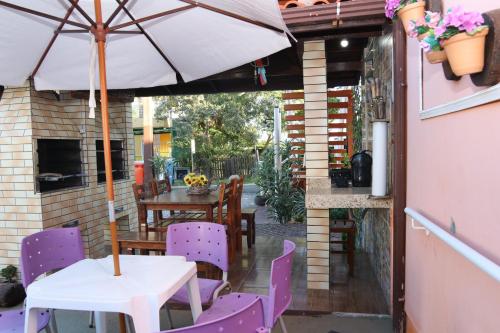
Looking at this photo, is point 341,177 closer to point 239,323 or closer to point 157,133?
point 239,323

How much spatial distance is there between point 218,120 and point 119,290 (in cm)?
1359

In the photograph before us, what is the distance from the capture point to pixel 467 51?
1318 millimetres

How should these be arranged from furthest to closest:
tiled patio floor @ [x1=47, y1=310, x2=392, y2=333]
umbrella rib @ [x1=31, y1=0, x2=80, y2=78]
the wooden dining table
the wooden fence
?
the wooden fence → the wooden dining table → tiled patio floor @ [x1=47, y1=310, x2=392, y2=333] → umbrella rib @ [x1=31, y1=0, x2=80, y2=78]

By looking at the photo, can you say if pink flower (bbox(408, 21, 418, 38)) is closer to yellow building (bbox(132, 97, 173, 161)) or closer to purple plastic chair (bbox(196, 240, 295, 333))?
purple plastic chair (bbox(196, 240, 295, 333))

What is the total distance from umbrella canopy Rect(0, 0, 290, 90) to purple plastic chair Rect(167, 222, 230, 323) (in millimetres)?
1226

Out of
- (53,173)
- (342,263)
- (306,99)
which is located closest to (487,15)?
(306,99)

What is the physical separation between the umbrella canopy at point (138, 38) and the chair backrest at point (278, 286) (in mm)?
Answer: 1326

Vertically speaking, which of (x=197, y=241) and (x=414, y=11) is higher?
(x=414, y=11)

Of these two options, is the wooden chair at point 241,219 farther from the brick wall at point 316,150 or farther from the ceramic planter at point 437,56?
the ceramic planter at point 437,56

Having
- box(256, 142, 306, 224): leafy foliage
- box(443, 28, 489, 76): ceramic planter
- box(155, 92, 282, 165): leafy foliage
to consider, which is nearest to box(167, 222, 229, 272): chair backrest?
box(443, 28, 489, 76): ceramic planter

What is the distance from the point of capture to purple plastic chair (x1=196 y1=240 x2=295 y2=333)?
6.35ft

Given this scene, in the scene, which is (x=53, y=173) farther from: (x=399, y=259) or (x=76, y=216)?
(x=399, y=259)

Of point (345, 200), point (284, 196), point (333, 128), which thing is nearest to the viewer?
point (345, 200)

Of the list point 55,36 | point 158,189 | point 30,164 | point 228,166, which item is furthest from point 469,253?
point 228,166
